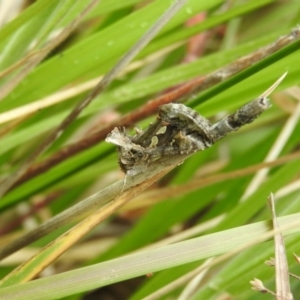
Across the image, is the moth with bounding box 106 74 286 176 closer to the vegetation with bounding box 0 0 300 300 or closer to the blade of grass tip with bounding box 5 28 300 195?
the vegetation with bounding box 0 0 300 300

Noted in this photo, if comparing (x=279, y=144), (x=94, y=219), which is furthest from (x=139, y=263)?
(x=279, y=144)

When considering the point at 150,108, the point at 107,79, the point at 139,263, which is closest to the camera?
the point at 139,263

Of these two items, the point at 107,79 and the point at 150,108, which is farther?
the point at 150,108

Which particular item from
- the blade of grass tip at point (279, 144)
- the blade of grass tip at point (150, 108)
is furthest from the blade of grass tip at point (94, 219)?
the blade of grass tip at point (279, 144)

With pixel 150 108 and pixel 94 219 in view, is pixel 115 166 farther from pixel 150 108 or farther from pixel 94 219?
pixel 94 219

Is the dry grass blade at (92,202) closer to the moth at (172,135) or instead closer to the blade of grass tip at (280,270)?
the moth at (172,135)

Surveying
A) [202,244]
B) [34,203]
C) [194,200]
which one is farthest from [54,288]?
[34,203]

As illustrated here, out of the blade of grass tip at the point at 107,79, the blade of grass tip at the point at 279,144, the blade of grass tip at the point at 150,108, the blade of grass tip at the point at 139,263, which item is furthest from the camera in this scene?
the blade of grass tip at the point at 279,144

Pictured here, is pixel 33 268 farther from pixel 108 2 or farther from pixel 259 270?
pixel 108 2
